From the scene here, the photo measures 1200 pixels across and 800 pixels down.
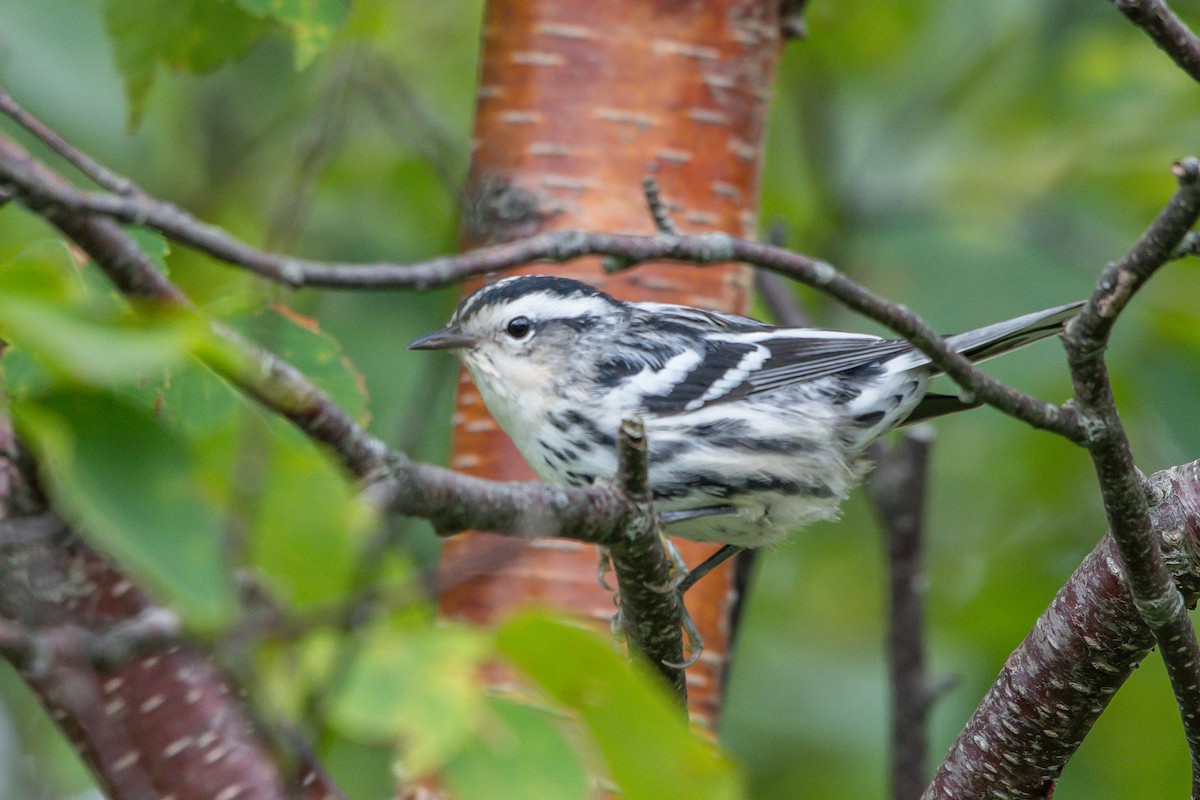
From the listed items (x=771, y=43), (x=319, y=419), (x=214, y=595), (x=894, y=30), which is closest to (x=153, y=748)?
(x=319, y=419)

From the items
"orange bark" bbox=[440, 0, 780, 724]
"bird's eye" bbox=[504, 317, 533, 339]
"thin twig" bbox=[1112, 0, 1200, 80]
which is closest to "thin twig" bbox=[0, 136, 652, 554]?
"thin twig" bbox=[1112, 0, 1200, 80]

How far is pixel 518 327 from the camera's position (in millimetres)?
2814

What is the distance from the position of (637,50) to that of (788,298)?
31.9 inches

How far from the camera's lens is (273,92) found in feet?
15.5

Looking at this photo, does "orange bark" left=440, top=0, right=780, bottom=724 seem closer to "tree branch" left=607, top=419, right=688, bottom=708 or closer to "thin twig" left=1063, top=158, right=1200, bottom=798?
"tree branch" left=607, top=419, right=688, bottom=708

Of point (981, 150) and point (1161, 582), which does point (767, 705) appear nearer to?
point (981, 150)

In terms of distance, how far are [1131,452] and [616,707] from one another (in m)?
0.95

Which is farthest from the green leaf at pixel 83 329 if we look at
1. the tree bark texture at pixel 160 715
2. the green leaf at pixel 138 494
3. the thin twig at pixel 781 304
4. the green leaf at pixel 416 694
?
the thin twig at pixel 781 304

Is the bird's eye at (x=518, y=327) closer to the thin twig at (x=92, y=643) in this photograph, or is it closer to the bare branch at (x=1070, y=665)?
the bare branch at (x=1070, y=665)

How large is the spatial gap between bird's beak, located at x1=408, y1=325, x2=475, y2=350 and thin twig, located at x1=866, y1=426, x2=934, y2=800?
976 millimetres

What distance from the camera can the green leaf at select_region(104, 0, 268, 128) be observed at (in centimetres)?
252

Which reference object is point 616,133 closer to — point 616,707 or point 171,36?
point 171,36

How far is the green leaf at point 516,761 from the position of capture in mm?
1007

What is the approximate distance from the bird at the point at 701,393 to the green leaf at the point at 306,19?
0.69 m
